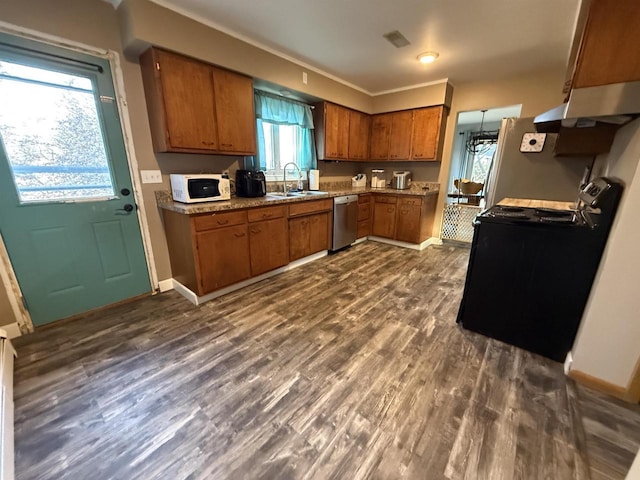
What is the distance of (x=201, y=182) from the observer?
96.7 inches

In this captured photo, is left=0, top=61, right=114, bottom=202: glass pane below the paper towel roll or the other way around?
the other way around

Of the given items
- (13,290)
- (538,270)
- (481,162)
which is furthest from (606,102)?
(481,162)

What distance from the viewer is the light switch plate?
2.62 metres

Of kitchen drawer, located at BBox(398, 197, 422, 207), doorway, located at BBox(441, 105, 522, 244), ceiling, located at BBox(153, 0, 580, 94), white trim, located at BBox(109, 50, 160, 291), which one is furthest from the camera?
doorway, located at BBox(441, 105, 522, 244)

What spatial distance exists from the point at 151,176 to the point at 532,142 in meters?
3.85

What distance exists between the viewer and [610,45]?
1.28m

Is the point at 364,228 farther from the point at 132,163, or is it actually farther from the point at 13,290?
the point at 13,290

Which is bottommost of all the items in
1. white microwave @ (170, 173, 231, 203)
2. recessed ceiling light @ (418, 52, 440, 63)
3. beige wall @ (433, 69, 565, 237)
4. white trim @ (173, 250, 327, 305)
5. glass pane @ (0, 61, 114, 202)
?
white trim @ (173, 250, 327, 305)

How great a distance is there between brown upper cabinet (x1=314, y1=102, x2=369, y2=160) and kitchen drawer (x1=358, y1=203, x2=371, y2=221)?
842 millimetres

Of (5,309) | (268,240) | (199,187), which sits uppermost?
(199,187)

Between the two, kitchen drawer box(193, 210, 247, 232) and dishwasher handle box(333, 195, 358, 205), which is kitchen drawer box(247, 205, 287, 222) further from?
dishwasher handle box(333, 195, 358, 205)

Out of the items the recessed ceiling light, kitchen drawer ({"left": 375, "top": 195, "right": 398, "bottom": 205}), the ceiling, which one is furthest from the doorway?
the recessed ceiling light

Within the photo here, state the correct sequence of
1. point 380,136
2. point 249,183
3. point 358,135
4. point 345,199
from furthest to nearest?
point 380,136 → point 358,135 → point 345,199 → point 249,183

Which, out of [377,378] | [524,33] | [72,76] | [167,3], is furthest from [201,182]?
[524,33]
